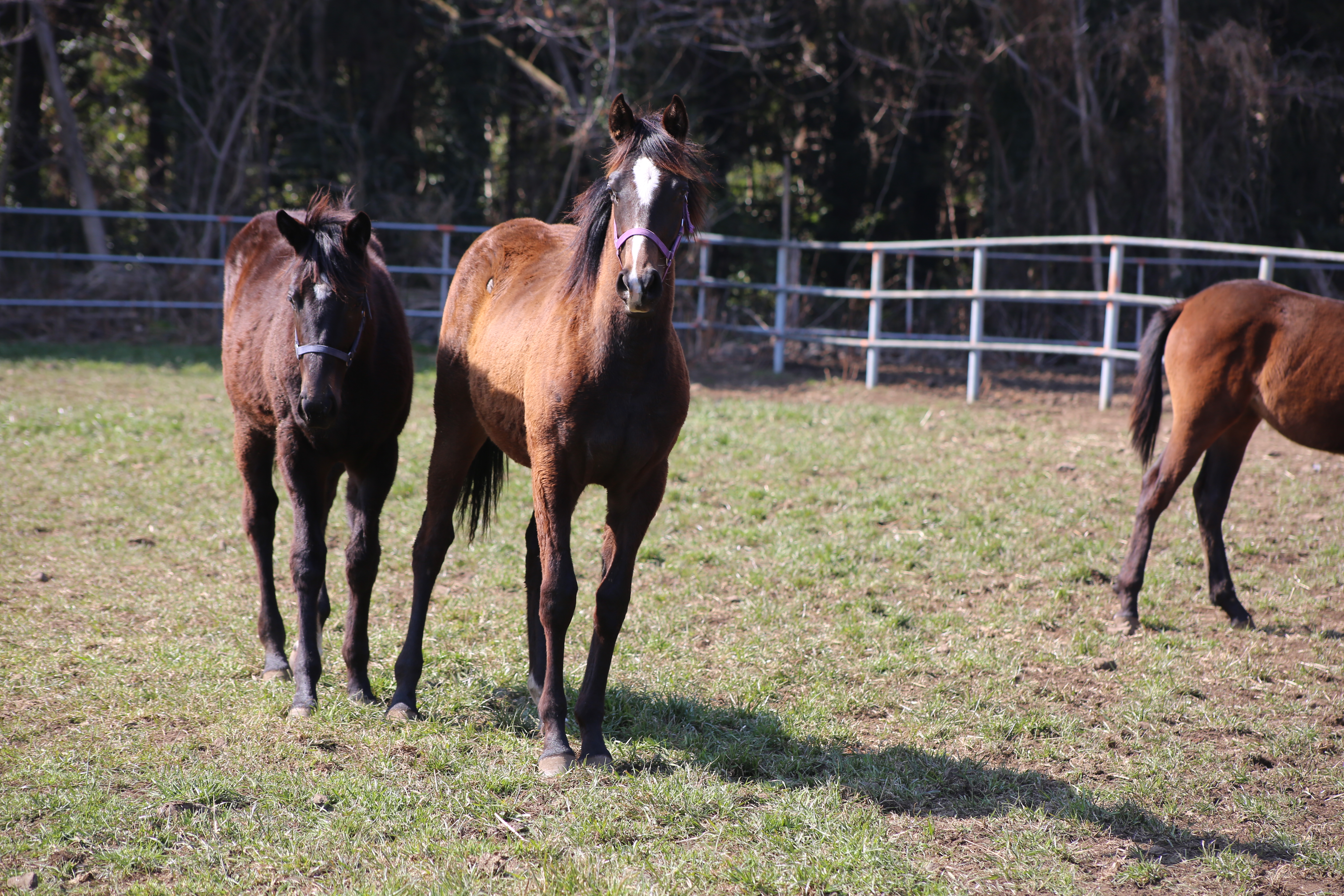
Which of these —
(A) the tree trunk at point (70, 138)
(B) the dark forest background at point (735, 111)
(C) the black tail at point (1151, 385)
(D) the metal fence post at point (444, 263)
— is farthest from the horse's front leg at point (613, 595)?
(A) the tree trunk at point (70, 138)

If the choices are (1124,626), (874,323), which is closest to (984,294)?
(874,323)

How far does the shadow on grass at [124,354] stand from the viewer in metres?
11.6

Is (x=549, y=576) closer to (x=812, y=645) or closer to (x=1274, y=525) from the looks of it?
(x=812, y=645)

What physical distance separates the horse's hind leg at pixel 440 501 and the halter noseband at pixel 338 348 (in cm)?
48

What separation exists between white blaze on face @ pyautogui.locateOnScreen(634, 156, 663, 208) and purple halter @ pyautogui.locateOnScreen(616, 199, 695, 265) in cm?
9

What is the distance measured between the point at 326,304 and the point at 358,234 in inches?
14.0

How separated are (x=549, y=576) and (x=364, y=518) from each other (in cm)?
101

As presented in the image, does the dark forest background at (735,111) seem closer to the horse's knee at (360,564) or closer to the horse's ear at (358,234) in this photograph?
the horse's ear at (358,234)

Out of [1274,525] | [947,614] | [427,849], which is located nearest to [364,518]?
[427,849]

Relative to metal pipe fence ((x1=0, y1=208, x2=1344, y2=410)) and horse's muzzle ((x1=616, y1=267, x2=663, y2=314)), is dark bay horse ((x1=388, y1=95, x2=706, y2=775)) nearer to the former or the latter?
horse's muzzle ((x1=616, y1=267, x2=663, y2=314))

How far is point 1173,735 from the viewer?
378 cm

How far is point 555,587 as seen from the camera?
3430mm

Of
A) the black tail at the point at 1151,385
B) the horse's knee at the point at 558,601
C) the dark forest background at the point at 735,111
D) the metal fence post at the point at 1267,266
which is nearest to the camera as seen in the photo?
the horse's knee at the point at 558,601

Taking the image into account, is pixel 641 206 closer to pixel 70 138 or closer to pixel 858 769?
pixel 858 769
